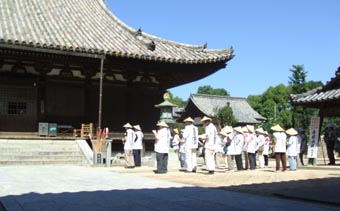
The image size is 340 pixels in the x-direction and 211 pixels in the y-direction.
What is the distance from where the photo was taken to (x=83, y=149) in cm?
1652

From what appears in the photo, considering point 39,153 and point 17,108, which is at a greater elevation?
point 17,108

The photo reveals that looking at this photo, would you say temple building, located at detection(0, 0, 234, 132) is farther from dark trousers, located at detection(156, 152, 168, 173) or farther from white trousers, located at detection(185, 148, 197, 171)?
white trousers, located at detection(185, 148, 197, 171)

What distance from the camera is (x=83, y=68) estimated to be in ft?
63.9

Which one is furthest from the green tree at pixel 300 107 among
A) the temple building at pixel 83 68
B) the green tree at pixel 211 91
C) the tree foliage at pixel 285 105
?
the green tree at pixel 211 91

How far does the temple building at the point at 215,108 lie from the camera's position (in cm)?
5147

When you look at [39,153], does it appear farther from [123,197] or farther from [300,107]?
[300,107]

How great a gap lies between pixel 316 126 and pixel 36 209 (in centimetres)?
1400

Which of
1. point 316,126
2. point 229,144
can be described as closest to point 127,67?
point 229,144

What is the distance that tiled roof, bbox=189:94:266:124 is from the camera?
52.1 metres

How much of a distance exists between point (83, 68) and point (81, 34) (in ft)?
5.00

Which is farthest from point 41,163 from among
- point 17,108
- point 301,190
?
point 301,190

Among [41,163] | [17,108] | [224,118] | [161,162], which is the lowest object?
[41,163]

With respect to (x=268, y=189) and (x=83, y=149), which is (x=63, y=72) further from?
(x=268, y=189)

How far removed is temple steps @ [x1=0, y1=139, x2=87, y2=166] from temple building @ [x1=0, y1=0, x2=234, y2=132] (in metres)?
1.65
